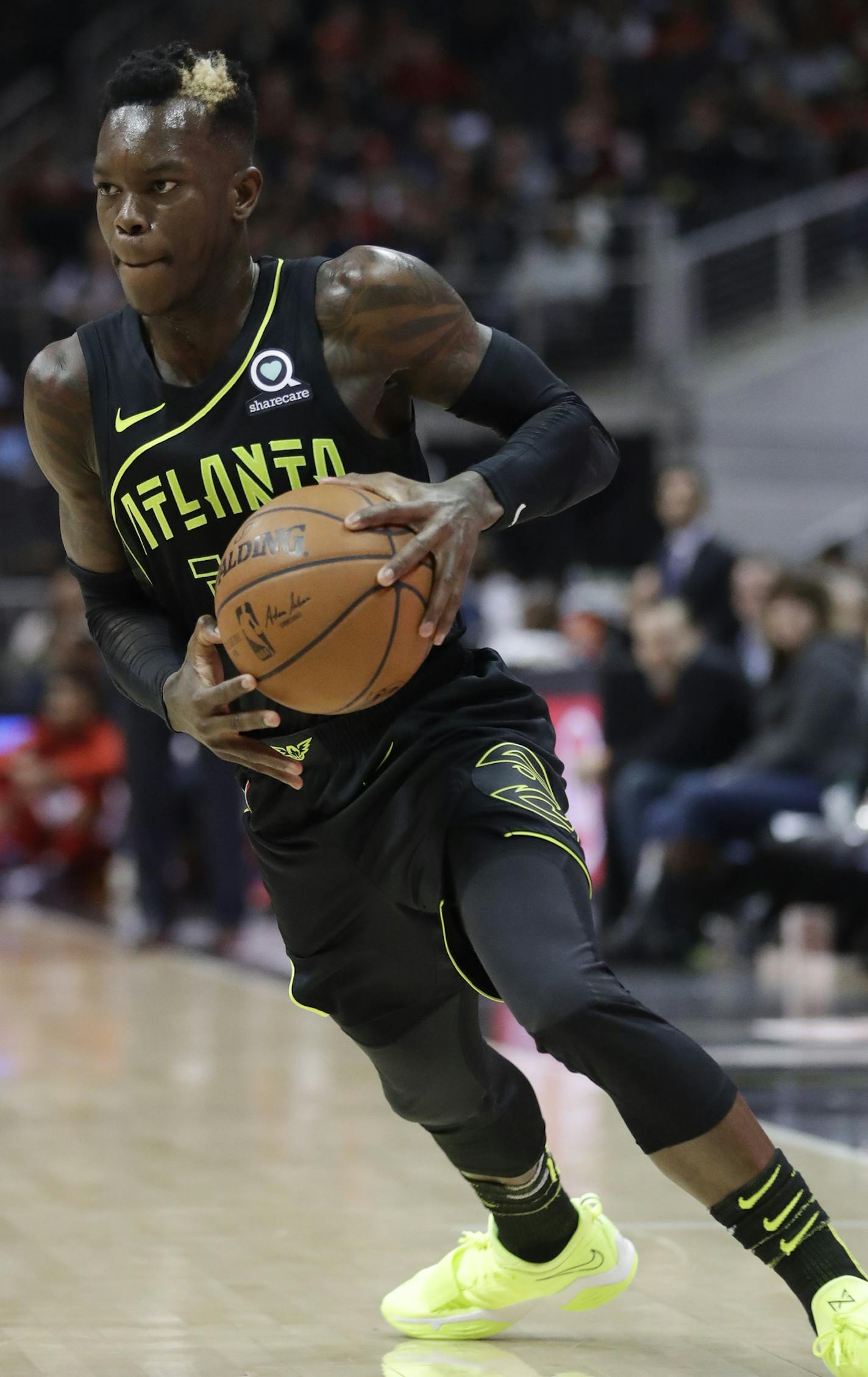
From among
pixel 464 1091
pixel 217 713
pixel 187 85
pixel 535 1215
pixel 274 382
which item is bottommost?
pixel 535 1215

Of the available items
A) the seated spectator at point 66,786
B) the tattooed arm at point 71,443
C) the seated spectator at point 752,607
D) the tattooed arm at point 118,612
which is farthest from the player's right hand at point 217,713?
the seated spectator at point 66,786

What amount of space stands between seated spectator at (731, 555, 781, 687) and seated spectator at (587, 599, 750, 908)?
0.21 m

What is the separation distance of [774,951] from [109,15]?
1419cm

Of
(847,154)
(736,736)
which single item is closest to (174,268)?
(736,736)

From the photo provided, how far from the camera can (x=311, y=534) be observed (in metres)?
2.83

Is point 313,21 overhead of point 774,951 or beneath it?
overhead

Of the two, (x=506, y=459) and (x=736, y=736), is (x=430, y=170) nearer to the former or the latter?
(x=736, y=736)

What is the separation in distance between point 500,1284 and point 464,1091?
0.43m

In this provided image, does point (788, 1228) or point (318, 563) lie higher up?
point (318, 563)

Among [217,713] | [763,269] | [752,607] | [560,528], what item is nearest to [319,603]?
[217,713]

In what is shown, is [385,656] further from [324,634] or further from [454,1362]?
[454,1362]

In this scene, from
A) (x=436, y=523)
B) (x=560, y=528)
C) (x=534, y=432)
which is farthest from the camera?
(x=560, y=528)

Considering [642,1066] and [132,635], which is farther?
[132,635]

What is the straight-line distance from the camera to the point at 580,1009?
9.04ft
